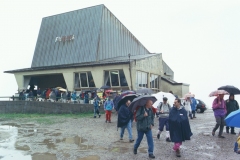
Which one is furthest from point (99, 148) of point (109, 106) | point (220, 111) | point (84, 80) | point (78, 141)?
point (84, 80)

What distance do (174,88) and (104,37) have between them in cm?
957

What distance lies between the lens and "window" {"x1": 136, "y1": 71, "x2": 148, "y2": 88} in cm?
2359

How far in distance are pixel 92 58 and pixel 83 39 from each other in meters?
3.23

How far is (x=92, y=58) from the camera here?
92.8ft

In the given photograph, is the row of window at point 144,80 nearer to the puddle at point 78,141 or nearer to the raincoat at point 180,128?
the puddle at point 78,141

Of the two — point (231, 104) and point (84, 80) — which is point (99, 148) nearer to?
point (231, 104)

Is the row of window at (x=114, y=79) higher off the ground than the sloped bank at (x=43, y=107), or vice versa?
the row of window at (x=114, y=79)

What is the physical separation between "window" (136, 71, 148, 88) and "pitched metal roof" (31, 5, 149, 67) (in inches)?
230

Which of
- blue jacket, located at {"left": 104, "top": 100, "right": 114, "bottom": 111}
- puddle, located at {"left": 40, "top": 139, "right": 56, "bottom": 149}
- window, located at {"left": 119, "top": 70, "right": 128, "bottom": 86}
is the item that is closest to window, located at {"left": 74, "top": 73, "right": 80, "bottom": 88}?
window, located at {"left": 119, "top": 70, "right": 128, "bottom": 86}

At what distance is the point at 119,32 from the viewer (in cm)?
3117

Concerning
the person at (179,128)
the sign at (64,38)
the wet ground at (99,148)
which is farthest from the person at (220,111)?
the sign at (64,38)

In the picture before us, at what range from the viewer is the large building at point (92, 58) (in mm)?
24219

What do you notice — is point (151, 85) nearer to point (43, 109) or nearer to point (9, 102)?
point (43, 109)

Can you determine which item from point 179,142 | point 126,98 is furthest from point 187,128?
point 126,98
